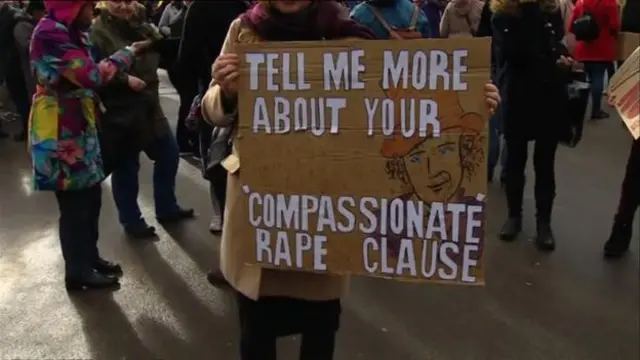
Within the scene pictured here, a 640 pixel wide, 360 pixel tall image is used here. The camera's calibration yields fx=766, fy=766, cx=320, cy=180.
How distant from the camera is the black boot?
16.1ft

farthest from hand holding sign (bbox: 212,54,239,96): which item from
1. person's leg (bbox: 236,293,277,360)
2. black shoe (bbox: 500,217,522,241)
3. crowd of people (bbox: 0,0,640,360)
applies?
black shoe (bbox: 500,217,522,241)

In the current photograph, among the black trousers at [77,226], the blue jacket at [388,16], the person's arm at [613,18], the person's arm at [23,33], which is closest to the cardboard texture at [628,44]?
the blue jacket at [388,16]

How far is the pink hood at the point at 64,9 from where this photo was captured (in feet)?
12.5

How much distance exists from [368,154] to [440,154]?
0.20 meters

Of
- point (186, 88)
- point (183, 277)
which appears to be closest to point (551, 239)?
point (183, 277)

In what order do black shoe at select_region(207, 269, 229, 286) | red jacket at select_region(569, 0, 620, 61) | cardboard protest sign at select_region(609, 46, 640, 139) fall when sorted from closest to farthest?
cardboard protest sign at select_region(609, 46, 640, 139), black shoe at select_region(207, 269, 229, 286), red jacket at select_region(569, 0, 620, 61)

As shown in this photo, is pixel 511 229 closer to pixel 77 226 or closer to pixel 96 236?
pixel 96 236

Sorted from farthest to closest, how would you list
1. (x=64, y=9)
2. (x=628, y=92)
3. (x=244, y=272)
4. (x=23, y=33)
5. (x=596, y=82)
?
(x=596, y=82) < (x=23, y=33) < (x=64, y=9) < (x=628, y=92) < (x=244, y=272)

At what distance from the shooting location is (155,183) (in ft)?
18.3

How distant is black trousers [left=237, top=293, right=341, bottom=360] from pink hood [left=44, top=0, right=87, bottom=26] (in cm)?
204

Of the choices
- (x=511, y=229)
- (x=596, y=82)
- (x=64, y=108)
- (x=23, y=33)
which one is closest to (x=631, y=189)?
(x=511, y=229)

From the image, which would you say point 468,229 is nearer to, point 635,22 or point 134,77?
point 134,77

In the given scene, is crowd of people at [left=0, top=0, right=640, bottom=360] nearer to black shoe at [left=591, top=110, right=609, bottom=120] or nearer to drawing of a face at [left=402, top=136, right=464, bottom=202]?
drawing of a face at [left=402, top=136, right=464, bottom=202]

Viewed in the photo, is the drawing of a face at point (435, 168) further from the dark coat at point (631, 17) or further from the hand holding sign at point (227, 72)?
the dark coat at point (631, 17)
